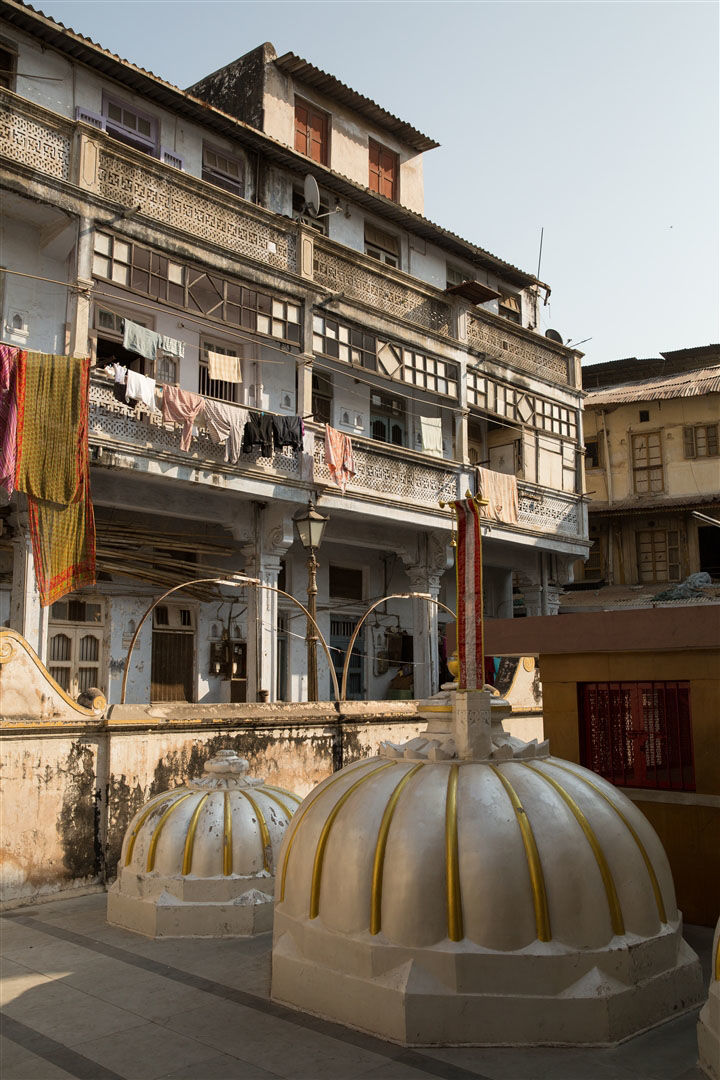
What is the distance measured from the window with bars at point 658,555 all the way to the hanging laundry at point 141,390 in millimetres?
21566

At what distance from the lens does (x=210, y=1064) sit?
5605 mm

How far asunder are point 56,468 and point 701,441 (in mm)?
24544

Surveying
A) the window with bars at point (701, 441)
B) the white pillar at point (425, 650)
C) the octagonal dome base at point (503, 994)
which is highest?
the window with bars at point (701, 441)

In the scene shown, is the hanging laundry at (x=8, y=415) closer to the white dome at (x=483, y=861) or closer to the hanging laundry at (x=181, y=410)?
the hanging laundry at (x=181, y=410)

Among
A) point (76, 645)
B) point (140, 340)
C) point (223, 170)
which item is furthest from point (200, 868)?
point (223, 170)

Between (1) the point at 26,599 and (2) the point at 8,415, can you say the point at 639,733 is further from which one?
(2) the point at 8,415

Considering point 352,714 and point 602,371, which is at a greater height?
point 602,371

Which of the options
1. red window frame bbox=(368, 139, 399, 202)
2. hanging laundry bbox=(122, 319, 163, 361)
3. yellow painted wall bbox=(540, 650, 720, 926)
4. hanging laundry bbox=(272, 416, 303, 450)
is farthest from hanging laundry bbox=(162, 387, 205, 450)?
red window frame bbox=(368, 139, 399, 202)

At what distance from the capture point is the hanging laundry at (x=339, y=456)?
61.0 feet

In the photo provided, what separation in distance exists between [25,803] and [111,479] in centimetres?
794

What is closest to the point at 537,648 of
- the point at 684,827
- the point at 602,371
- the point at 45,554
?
the point at 684,827

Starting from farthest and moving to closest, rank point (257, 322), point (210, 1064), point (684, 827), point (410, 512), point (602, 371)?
point (602, 371) → point (410, 512) → point (257, 322) → point (684, 827) → point (210, 1064)

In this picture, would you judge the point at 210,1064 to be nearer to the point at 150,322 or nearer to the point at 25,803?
the point at 25,803

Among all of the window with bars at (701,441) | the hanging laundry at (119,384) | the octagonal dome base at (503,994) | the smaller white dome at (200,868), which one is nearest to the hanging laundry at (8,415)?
the hanging laundry at (119,384)
